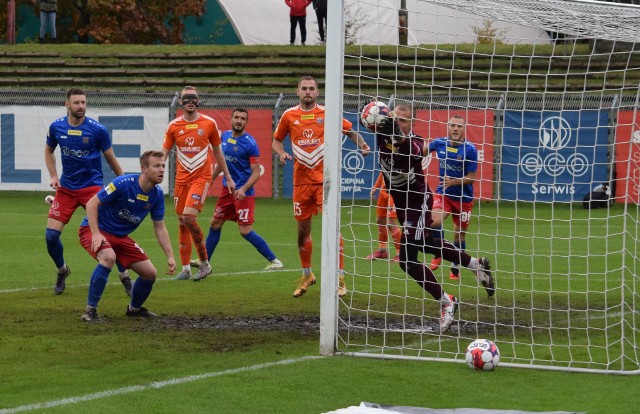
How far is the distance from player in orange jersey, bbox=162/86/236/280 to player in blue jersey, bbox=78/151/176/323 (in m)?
2.83

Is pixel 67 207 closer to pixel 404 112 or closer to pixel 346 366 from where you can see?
pixel 404 112

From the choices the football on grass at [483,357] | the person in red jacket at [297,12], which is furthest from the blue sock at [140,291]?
the person in red jacket at [297,12]

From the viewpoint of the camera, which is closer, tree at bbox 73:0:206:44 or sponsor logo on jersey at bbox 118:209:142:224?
sponsor logo on jersey at bbox 118:209:142:224

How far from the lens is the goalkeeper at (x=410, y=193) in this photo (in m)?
9.08

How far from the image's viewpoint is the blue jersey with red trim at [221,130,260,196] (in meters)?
13.8

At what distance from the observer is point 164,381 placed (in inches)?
277

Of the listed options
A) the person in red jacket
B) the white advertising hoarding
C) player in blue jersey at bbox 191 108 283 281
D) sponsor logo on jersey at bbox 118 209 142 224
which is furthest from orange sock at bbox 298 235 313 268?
the person in red jacket

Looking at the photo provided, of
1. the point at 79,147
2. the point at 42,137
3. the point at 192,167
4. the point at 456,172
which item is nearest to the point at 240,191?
the point at 192,167

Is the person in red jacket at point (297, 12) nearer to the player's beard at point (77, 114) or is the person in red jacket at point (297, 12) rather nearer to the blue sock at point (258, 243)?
the blue sock at point (258, 243)

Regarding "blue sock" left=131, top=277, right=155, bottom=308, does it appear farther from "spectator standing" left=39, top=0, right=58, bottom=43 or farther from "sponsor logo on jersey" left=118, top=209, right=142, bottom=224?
"spectator standing" left=39, top=0, right=58, bottom=43

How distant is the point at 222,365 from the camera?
300 inches

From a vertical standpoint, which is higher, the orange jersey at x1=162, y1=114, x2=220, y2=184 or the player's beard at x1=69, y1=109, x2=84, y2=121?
the player's beard at x1=69, y1=109, x2=84, y2=121

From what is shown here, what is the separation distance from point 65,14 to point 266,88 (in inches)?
542

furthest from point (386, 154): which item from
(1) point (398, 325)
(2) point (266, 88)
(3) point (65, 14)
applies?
(3) point (65, 14)
